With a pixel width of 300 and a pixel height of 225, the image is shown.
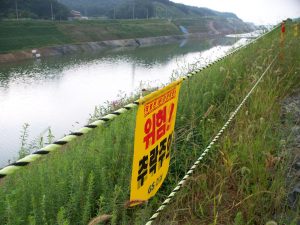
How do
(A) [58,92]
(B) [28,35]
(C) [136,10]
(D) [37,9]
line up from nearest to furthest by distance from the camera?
(A) [58,92]
(B) [28,35]
(D) [37,9]
(C) [136,10]

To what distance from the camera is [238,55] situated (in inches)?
289

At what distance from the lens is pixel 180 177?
11.4ft

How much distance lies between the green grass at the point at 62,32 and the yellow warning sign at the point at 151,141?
4510 cm

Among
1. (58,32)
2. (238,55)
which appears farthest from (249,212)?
(58,32)

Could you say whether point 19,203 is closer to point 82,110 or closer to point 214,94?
point 214,94

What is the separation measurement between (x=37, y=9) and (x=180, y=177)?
282 ft

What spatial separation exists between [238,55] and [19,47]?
45.4 metres

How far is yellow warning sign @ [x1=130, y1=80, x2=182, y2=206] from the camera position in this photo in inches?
86.5

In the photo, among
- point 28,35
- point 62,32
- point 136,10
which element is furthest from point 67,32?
point 136,10

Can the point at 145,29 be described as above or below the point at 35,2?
below

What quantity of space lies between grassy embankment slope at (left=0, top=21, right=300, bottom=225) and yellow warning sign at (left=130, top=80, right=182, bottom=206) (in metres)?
0.22

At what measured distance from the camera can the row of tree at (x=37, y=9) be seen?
7372 centimetres

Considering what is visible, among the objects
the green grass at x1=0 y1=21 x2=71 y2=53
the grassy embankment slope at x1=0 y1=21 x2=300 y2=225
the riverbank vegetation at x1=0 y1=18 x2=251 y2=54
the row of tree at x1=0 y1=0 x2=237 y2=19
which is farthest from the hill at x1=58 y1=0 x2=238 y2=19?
the grassy embankment slope at x1=0 y1=21 x2=300 y2=225

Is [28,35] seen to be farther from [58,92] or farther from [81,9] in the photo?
[81,9]
